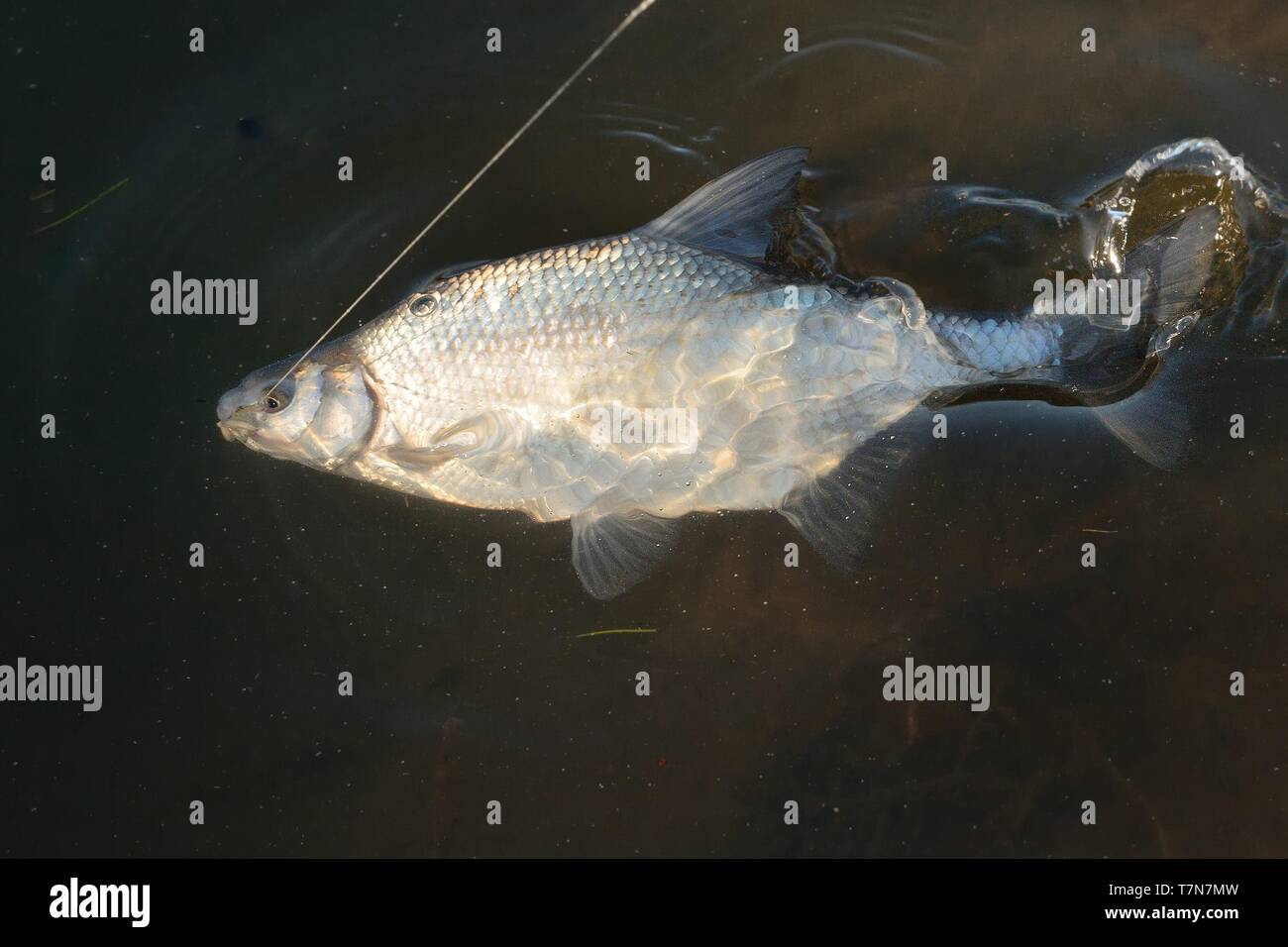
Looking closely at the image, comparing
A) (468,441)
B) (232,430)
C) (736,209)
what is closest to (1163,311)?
(736,209)

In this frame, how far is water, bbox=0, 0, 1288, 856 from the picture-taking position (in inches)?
133

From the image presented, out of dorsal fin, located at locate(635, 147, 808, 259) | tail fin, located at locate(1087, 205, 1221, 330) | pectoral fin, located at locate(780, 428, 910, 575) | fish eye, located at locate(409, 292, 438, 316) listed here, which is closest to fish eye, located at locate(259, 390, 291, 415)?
fish eye, located at locate(409, 292, 438, 316)

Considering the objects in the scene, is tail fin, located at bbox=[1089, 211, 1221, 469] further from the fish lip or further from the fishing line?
the fish lip

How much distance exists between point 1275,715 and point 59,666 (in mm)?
4622

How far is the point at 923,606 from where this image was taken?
342 cm

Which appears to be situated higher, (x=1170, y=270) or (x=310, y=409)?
(x=1170, y=270)

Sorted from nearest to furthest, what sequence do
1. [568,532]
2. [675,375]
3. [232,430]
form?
[675,375] → [232,430] → [568,532]

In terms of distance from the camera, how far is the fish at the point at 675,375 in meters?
3.01

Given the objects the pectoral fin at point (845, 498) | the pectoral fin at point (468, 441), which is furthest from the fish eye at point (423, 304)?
the pectoral fin at point (845, 498)

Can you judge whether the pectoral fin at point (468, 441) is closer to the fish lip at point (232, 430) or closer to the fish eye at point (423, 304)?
the fish eye at point (423, 304)

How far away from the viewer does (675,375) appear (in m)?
3.01

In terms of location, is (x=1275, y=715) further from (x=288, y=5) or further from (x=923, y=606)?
(x=288, y=5)

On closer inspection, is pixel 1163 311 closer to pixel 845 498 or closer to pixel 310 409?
pixel 845 498

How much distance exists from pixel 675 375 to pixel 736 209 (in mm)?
639
